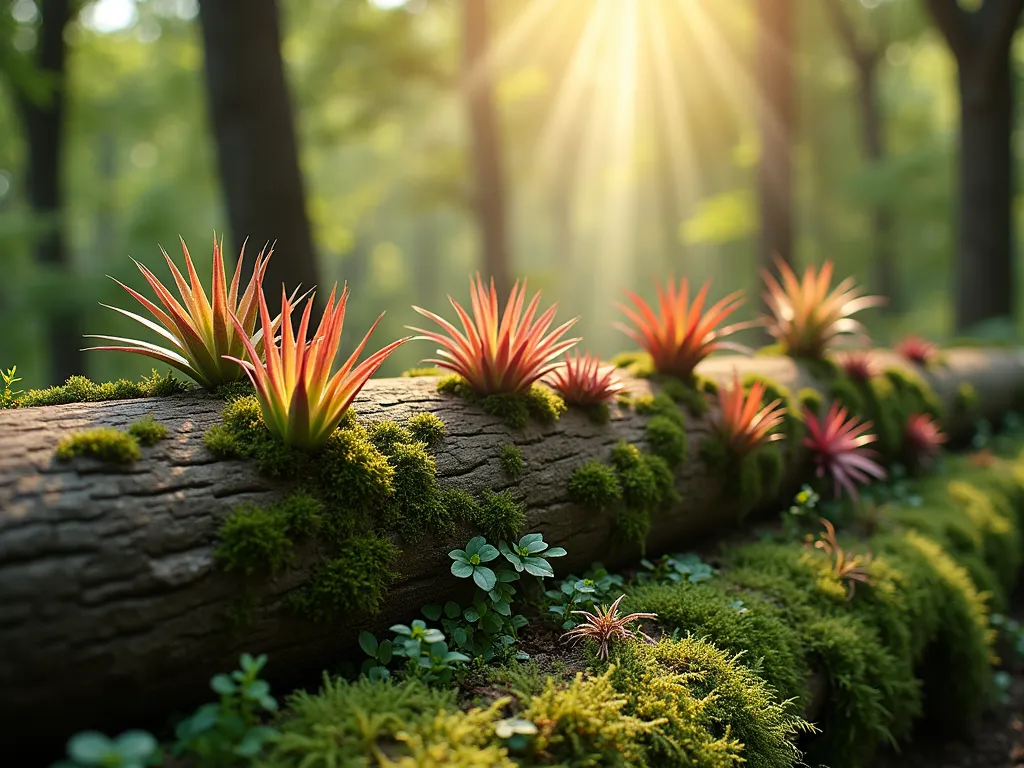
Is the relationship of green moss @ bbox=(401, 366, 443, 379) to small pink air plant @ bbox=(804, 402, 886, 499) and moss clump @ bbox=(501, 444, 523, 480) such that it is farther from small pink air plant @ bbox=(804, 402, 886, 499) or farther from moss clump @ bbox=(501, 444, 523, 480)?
small pink air plant @ bbox=(804, 402, 886, 499)

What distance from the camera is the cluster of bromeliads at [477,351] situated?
7.31ft

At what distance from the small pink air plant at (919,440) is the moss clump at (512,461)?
3824 millimetres

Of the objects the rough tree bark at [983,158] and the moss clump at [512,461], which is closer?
the moss clump at [512,461]

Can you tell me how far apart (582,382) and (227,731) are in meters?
2.14

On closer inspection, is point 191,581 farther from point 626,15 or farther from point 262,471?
point 626,15

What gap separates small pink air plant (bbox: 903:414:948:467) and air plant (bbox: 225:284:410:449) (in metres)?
4.52

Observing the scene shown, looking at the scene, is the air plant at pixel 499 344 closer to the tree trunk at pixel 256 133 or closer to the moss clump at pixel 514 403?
the moss clump at pixel 514 403

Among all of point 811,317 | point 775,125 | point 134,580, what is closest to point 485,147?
point 775,125

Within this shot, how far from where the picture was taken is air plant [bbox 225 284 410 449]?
7.11ft

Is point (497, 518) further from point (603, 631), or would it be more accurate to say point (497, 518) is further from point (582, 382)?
point (582, 382)

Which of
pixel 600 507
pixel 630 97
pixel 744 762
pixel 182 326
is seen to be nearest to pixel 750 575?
pixel 600 507

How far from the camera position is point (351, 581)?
210 centimetres

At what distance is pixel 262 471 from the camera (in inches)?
85.6

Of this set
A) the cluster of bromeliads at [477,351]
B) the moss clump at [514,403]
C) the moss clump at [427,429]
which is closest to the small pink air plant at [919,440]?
the cluster of bromeliads at [477,351]
